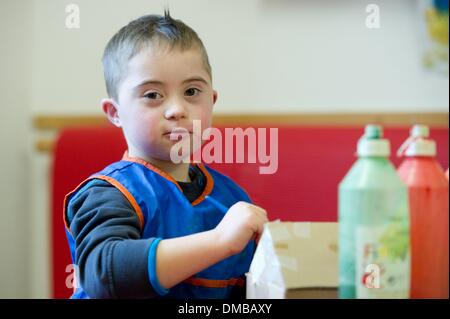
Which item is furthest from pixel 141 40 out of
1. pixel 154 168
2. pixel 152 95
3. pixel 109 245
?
pixel 109 245

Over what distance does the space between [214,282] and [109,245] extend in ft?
0.65

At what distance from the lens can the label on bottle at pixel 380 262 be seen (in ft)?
2.09

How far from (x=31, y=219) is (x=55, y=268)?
0.38 ft

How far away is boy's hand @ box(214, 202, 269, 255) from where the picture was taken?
29.1 inches

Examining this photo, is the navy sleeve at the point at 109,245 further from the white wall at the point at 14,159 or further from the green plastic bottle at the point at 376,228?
the white wall at the point at 14,159

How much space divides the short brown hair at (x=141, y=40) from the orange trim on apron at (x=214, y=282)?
298mm

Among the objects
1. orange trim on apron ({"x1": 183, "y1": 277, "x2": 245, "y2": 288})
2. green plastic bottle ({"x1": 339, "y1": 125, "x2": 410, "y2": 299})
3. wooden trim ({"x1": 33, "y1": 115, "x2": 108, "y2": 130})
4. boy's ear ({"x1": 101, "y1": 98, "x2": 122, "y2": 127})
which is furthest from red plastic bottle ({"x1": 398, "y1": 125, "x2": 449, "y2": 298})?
wooden trim ({"x1": 33, "y1": 115, "x2": 108, "y2": 130})

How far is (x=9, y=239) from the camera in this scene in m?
1.25

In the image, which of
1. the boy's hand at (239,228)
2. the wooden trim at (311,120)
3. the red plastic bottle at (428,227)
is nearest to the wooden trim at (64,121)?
the wooden trim at (311,120)

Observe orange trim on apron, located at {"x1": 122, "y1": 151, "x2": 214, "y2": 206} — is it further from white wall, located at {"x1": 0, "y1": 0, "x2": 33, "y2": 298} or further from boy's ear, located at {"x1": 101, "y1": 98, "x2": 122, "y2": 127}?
white wall, located at {"x1": 0, "y1": 0, "x2": 33, "y2": 298}

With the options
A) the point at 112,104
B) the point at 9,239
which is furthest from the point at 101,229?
the point at 9,239

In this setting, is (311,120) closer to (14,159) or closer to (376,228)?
(14,159)

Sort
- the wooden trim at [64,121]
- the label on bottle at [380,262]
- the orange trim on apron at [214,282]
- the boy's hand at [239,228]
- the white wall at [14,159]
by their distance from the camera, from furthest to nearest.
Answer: the wooden trim at [64,121], the white wall at [14,159], the orange trim on apron at [214,282], the boy's hand at [239,228], the label on bottle at [380,262]

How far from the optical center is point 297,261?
68 cm
